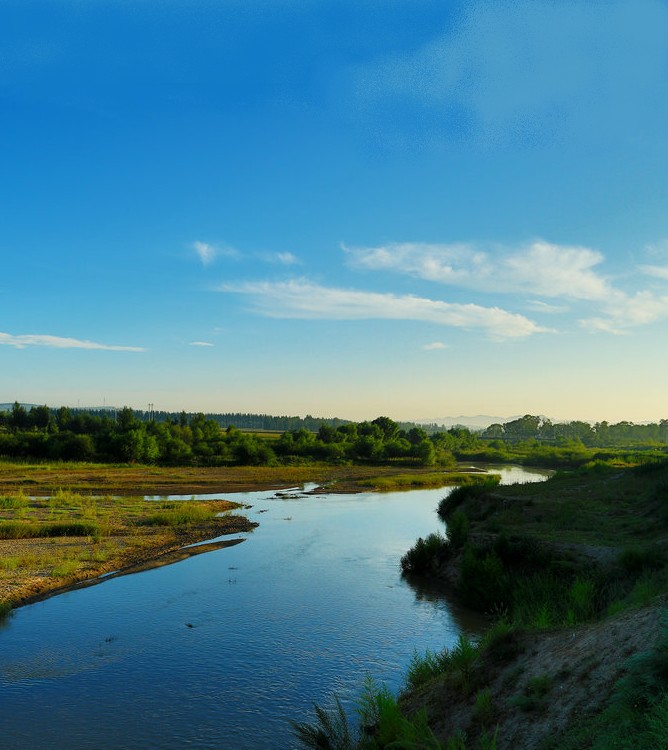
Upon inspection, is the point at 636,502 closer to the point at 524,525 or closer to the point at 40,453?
the point at 524,525

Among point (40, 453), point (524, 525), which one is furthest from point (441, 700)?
point (40, 453)

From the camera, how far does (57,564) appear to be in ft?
83.3

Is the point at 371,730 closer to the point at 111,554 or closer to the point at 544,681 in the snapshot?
the point at 544,681

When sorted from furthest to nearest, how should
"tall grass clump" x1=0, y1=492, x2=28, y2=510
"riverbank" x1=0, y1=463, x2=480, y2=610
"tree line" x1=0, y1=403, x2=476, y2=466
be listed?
1. "tree line" x1=0, y1=403, x2=476, y2=466
2. "tall grass clump" x1=0, y1=492, x2=28, y2=510
3. "riverbank" x1=0, y1=463, x2=480, y2=610

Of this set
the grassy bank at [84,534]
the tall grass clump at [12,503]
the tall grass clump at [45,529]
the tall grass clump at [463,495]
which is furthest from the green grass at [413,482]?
→ the tall grass clump at [45,529]

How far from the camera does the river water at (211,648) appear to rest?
12.5 metres

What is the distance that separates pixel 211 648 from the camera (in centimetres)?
1698

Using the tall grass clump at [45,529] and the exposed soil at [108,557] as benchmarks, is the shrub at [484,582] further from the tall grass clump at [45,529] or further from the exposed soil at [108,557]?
the tall grass clump at [45,529]

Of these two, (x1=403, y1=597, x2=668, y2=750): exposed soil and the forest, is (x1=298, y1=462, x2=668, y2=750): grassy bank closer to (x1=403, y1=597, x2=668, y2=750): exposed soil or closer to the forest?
(x1=403, y1=597, x2=668, y2=750): exposed soil

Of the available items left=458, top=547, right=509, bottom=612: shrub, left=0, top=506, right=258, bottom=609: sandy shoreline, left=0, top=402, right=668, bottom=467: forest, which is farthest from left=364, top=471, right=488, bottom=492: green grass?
left=458, top=547, right=509, bottom=612: shrub

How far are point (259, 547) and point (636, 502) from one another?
19350 millimetres

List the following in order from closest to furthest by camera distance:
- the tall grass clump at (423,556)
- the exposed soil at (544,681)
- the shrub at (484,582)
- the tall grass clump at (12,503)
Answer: the exposed soil at (544,681) → the shrub at (484,582) → the tall grass clump at (423,556) → the tall grass clump at (12,503)

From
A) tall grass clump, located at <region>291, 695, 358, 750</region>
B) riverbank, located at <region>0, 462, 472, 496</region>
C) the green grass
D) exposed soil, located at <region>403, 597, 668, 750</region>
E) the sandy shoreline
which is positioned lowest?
the green grass

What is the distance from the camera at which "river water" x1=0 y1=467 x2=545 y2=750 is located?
12492mm
